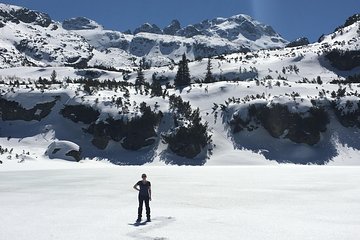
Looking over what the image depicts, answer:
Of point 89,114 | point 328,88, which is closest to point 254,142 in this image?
point 328,88

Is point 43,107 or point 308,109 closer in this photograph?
point 308,109

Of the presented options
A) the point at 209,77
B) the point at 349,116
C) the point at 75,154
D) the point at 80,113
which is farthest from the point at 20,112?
the point at 349,116

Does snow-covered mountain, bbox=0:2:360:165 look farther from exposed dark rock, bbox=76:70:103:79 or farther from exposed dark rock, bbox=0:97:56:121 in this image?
exposed dark rock, bbox=76:70:103:79

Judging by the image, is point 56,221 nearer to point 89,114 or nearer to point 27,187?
point 27,187

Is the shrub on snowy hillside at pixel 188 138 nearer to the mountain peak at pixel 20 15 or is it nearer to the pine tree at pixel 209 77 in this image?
the pine tree at pixel 209 77

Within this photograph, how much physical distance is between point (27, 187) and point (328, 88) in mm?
43780

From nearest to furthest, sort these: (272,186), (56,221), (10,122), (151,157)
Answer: (56,221), (272,186), (151,157), (10,122)

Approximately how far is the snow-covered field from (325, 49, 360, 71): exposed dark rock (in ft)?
175

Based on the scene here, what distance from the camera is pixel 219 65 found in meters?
76.4

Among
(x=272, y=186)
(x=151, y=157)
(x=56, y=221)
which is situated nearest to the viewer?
(x=56, y=221)

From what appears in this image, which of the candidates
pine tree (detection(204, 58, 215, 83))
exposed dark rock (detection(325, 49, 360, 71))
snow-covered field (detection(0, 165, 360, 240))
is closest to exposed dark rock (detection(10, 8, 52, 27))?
pine tree (detection(204, 58, 215, 83))

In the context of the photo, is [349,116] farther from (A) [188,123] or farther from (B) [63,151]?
(B) [63,151]

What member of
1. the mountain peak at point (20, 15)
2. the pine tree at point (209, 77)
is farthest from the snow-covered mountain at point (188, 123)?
the mountain peak at point (20, 15)

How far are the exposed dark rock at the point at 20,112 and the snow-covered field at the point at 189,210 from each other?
1073 inches
